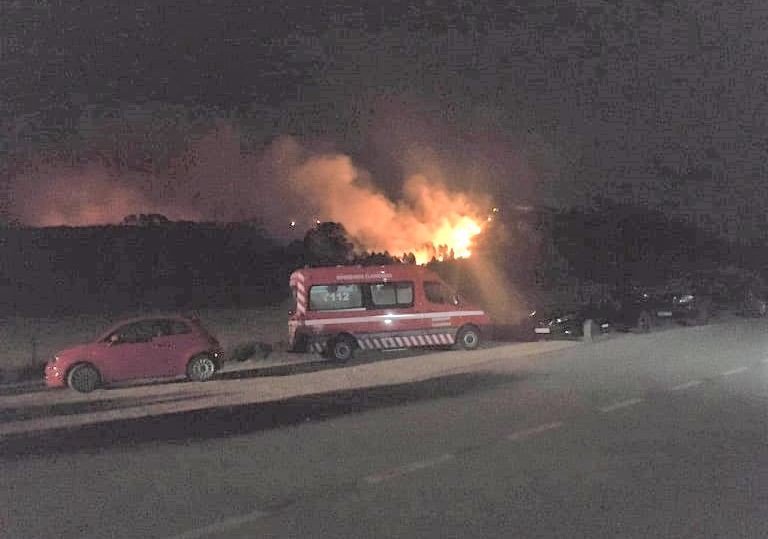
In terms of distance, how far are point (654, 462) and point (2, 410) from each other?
10.4m

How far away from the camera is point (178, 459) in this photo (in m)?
8.65

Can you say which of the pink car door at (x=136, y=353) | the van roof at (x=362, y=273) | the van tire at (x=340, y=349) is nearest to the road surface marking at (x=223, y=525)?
the pink car door at (x=136, y=353)

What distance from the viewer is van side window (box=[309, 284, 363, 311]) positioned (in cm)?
1959

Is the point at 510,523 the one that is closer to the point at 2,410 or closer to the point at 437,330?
the point at 2,410

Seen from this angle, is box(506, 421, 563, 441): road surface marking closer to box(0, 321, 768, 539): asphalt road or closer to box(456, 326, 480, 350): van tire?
box(0, 321, 768, 539): asphalt road

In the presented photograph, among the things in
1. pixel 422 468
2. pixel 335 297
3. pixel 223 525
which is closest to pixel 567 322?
pixel 335 297

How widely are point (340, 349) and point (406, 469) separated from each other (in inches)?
459

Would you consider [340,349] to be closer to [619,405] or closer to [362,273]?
[362,273]

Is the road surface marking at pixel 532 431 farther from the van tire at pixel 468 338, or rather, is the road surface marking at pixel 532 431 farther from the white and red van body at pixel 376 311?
the van tire at pixel 468 338

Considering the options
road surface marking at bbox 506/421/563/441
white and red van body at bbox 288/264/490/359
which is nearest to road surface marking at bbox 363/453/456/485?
road surface marking at bbox 506/421/563/441

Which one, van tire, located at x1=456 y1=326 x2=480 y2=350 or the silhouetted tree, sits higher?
the silhouetted tree

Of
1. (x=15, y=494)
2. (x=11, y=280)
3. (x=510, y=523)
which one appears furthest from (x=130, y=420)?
(x=11, y=280)

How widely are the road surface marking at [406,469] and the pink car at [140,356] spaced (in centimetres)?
867

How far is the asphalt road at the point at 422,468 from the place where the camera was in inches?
240
